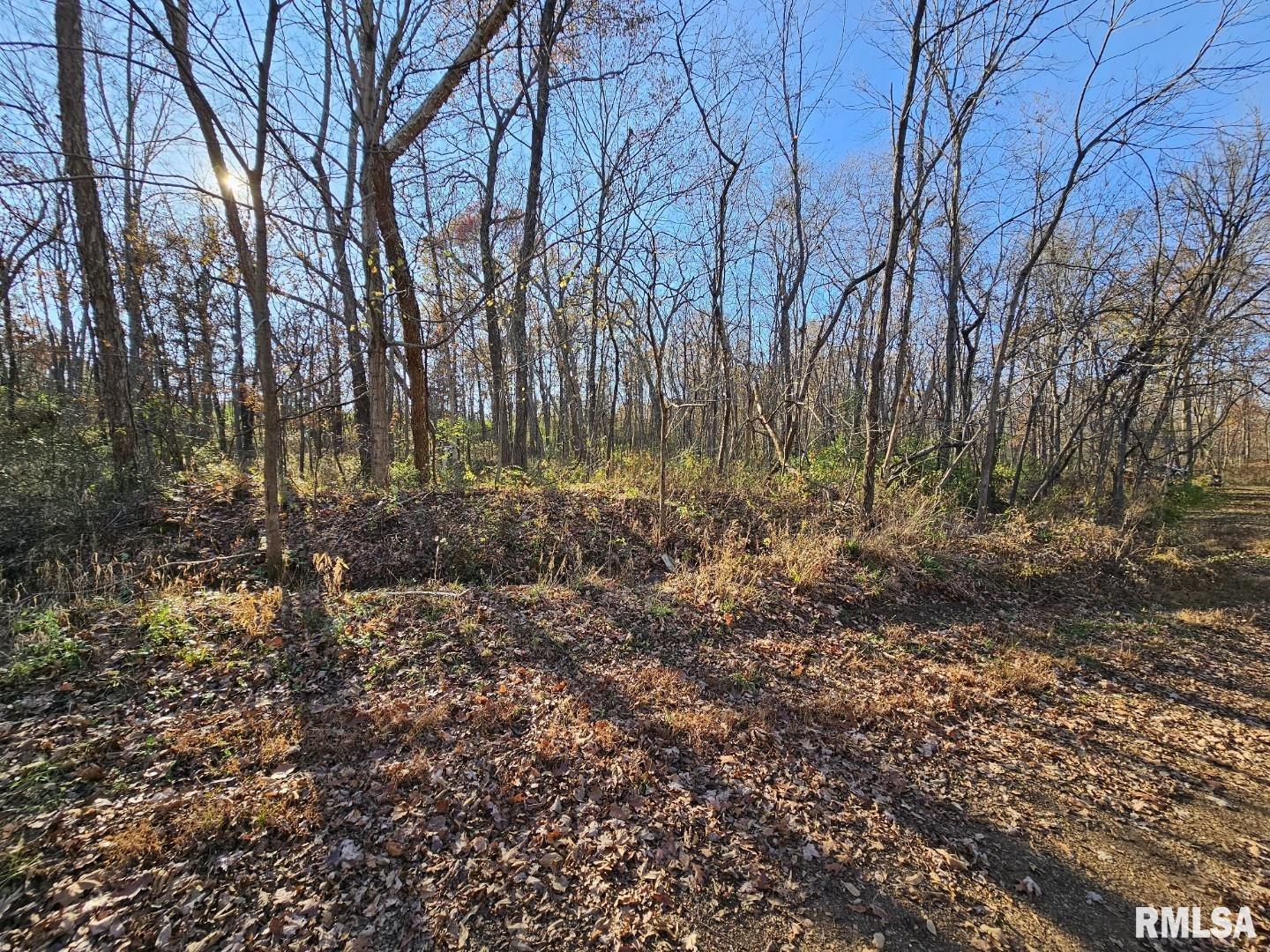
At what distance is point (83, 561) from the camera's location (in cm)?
535

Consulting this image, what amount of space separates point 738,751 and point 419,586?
13.2 feet

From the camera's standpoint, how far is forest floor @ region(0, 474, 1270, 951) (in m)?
2.23

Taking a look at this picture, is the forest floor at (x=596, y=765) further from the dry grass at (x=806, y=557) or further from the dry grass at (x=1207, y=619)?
the dry grass at (x=806, y=557)

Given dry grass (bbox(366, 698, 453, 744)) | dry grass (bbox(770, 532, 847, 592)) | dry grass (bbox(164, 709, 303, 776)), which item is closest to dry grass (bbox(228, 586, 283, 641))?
dry grass (bbox(164, 709, 303, 776))

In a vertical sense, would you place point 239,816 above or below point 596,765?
above

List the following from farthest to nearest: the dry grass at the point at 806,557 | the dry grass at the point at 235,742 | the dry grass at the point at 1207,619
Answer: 1. the dry grass at the point at 806,557
2. the dry grass at the point at 1207,619
3. the dry grass at the point at 235,742

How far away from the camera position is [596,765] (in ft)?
10.4

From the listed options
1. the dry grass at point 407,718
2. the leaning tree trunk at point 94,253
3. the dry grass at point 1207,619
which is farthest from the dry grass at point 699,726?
the leaning tree trunk at point 94,253

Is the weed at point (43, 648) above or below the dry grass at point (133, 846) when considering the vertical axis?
above

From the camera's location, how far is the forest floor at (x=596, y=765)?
2.23 metres

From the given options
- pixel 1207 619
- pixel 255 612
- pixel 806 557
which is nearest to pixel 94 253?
pixel 255 612

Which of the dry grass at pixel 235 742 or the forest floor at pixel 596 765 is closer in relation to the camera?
the forest floor at pixel 596 765

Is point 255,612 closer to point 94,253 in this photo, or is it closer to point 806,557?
point 806,557

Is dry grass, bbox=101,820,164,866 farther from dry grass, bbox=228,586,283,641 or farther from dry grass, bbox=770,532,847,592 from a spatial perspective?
dry grass, bbox=770,532,847,592
